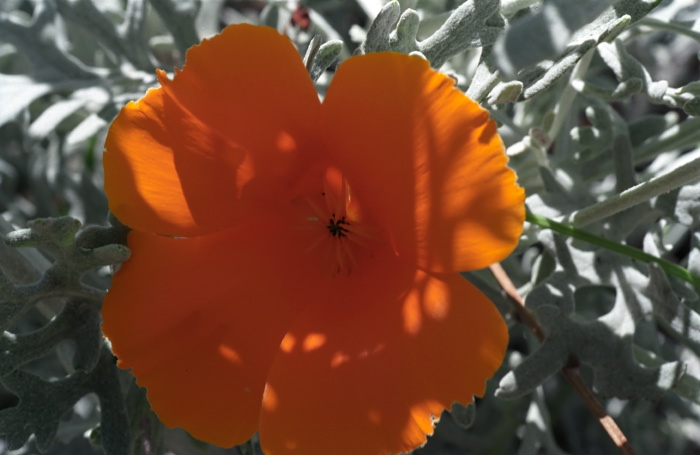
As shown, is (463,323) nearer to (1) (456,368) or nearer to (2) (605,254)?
(1) (456,368)

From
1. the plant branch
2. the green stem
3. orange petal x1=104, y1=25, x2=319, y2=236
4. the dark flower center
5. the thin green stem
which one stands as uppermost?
orange petal x1=104, y1=25, x2=319, y2=236

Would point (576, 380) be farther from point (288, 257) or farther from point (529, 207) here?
point (288, 257)

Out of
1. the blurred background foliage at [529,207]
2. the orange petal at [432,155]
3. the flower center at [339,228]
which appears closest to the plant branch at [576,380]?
the blurred background foliage at [529,207]

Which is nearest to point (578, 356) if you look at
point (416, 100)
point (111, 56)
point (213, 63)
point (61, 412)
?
point (416, 100)

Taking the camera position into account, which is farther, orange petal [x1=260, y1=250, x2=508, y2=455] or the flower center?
the flower center

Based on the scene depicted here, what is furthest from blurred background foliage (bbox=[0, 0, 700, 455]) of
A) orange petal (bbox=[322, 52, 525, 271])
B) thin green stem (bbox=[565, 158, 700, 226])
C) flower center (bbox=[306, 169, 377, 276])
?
flower center (bbox=[306, 169, 377, 276])

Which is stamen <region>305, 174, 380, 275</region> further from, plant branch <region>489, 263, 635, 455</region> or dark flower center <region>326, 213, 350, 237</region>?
plant branch <region>489, 263, 635, 455</region>

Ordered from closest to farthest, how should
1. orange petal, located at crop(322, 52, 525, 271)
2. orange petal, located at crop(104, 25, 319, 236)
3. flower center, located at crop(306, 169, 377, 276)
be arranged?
1. orange petal, located at crop(322, 52, 525, 271)
2. orange petal, located at crop(104, 25, 319, 236)
3. flower center, located at crop(306, 169, 377, 276)

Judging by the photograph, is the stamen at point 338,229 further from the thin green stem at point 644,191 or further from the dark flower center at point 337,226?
the thin green stem at point 644,191
